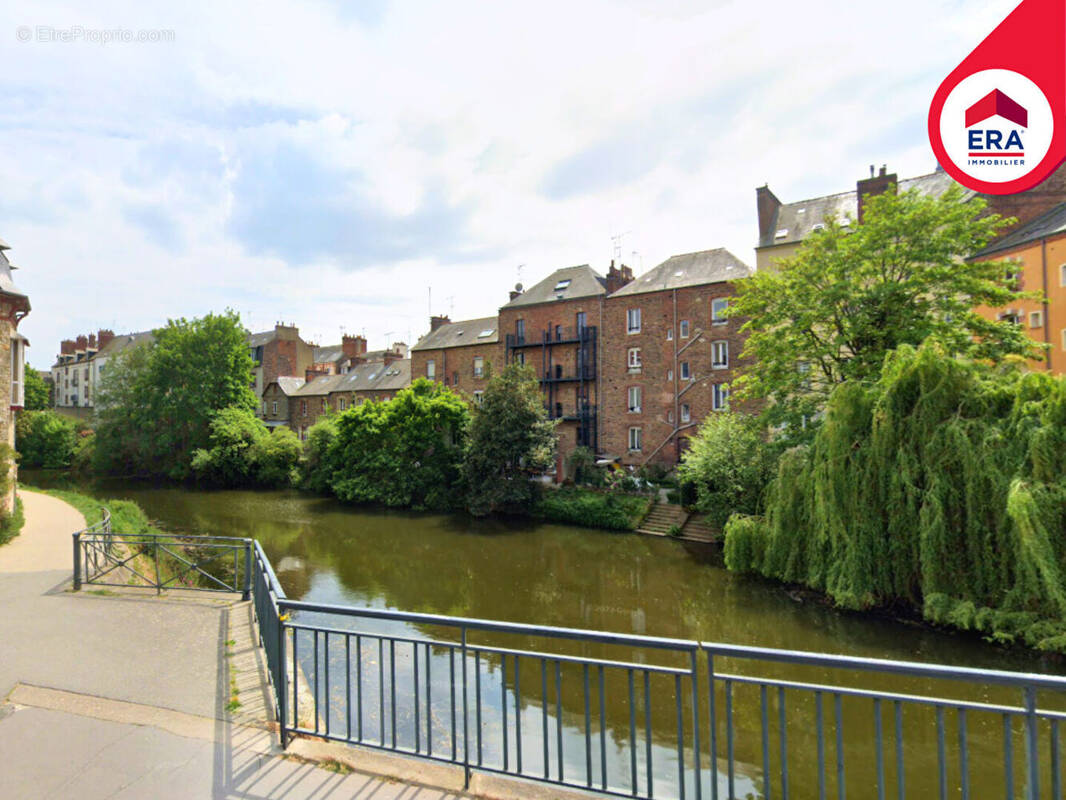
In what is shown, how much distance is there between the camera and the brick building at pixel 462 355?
109 feet

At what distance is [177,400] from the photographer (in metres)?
38.2

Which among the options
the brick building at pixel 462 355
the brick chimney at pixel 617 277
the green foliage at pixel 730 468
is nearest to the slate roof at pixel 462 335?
the brick building at pixel 462 355

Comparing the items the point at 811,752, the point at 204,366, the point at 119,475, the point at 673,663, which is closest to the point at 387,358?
the point at 204,366

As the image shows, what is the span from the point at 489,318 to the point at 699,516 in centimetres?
1925

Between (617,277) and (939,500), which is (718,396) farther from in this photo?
(939,500)

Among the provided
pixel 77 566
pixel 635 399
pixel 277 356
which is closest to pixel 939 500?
pixel 77 566

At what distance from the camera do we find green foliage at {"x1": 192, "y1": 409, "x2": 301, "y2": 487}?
34.4 metres

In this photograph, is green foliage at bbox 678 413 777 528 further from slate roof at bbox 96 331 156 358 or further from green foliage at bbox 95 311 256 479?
slate roof at bbox 96 331 156 358

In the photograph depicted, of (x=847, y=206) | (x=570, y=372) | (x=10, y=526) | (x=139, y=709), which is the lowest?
(x=10, y=526)

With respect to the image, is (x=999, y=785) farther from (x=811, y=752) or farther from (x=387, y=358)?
(x=387, y=358)

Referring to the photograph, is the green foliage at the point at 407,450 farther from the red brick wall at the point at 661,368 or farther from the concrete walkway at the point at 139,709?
the concrete walkway at the point at 139,709

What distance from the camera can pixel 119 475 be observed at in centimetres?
4122

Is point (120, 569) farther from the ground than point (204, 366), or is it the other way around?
point (204, 366)

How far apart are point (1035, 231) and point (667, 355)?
13423 mm
